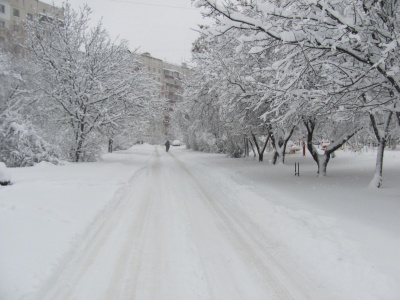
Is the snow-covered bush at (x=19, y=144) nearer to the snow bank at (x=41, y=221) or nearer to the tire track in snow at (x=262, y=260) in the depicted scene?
the snow bank at (x=41, y=221)

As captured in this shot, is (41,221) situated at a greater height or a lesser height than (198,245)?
greater

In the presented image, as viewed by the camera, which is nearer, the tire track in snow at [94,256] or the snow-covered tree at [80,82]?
the tire track in snow at [94,256]

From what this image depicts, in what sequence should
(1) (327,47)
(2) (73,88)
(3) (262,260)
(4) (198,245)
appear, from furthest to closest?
1. (2) (73,88)
2. (1) (327,47)
3. (4) (198,245)
4. (3) (262,260)

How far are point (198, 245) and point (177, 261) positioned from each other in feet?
2.76

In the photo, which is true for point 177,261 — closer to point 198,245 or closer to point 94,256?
point 198,245

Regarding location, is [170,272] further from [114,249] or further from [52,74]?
[52,74]

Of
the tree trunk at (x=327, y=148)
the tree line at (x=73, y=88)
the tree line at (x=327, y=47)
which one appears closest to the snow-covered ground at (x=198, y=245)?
the tree line at (x=327, y=47)

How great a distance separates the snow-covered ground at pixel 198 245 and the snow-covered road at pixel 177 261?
2 cm

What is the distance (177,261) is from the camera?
5.07 meters

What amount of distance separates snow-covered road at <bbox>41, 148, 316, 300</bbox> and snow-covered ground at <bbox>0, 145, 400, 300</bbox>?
0.6 inches

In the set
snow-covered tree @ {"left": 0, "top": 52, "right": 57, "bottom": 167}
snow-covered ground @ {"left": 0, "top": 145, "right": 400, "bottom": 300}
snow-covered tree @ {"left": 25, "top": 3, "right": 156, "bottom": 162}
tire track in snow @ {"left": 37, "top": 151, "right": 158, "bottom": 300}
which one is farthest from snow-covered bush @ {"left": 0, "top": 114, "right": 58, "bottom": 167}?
tire track in snow @ {"left": 37, "top": 151, "right": 158, "bottom": 300}

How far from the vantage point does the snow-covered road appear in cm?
414

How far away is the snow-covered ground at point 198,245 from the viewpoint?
165 inches

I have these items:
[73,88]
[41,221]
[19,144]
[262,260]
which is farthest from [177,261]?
[73,88]
